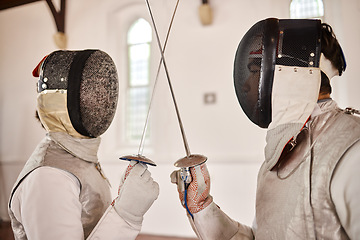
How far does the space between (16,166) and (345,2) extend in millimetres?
4973

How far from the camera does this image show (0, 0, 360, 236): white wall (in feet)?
12.2

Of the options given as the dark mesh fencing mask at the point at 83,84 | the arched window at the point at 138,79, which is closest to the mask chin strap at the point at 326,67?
the dark mesh fencing mask at the point at 83,84

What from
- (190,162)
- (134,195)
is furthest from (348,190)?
(134,195)

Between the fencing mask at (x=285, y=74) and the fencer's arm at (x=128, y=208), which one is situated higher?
the fencing mask at (x=285, y=74)

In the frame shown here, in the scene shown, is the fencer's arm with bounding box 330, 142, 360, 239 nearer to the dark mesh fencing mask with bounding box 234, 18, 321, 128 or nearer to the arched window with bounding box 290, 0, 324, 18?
the dark mesh fencing mask with bounding box 234, 18, 321, 128

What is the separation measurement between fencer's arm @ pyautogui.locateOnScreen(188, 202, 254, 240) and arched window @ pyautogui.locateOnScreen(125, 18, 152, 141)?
335 cm

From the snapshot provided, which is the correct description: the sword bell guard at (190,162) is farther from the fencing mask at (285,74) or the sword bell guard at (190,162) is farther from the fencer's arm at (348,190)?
the fencer's arm at (348,190)

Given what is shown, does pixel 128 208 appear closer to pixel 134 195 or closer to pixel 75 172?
pixel 134 195

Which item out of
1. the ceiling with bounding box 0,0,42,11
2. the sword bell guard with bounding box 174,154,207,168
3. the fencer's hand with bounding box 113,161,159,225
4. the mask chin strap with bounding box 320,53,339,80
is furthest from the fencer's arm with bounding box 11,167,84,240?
the ceiling with bounding box 0,0,42,11

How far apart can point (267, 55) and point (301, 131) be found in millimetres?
281

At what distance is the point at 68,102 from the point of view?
1236 millimetres

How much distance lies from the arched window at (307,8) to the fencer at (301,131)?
109 inches

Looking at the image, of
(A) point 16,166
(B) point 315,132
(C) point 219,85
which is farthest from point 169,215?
(B) point 315,132

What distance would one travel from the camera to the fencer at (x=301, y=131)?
36.2 inches
